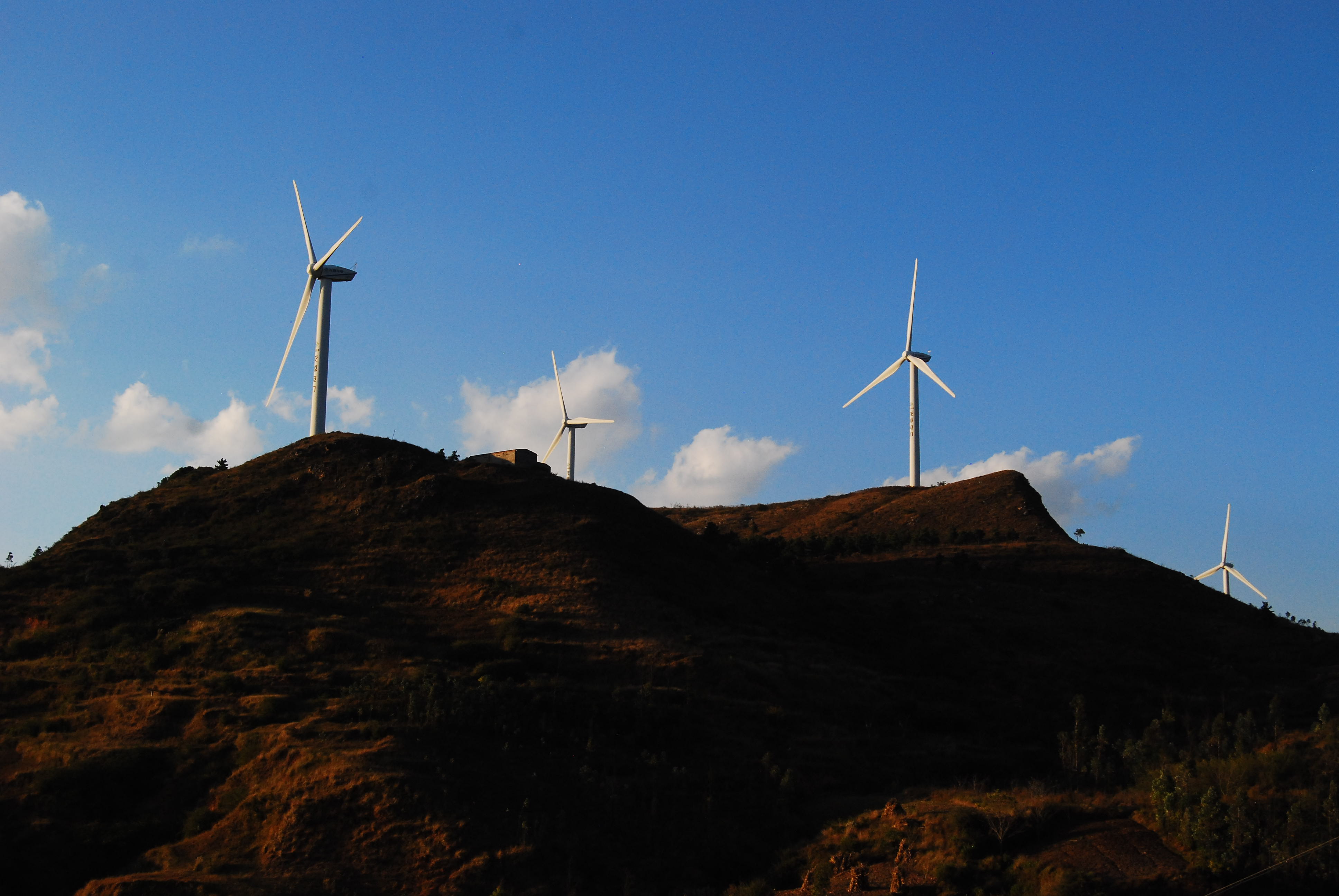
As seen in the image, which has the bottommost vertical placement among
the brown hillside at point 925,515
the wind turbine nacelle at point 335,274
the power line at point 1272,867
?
Result: the power line at point 1272,867

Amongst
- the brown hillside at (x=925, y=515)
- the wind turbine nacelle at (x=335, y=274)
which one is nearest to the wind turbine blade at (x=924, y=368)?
the brown hillside at (x=925, y=515)

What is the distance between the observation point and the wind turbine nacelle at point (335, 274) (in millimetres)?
69500

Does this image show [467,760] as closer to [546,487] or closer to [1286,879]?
[1286,879]

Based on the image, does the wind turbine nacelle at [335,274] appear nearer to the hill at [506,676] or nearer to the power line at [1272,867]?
the hill at [506,676]

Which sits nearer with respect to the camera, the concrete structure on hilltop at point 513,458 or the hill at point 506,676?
the hill at point 506,676

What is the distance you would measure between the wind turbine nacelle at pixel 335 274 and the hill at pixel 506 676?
1067cm

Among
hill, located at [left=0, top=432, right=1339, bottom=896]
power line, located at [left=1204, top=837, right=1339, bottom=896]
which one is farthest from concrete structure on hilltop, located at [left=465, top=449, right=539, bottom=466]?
power line, located at [left=1204, top=837, right=1339, bottom=896]

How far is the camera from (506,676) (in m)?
37.3

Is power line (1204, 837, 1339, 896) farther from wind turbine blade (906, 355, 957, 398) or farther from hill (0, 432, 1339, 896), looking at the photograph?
wind turbine blade (906, 355, 957, 398)

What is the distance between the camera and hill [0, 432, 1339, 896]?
88.7 feet

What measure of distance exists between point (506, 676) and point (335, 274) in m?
41.3

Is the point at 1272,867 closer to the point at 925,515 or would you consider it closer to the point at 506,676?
the point at 506,676

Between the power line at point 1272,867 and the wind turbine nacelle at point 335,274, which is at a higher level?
the wind turbine nacelle at point 335,274

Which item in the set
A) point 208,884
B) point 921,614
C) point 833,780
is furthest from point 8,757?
point 921,614
